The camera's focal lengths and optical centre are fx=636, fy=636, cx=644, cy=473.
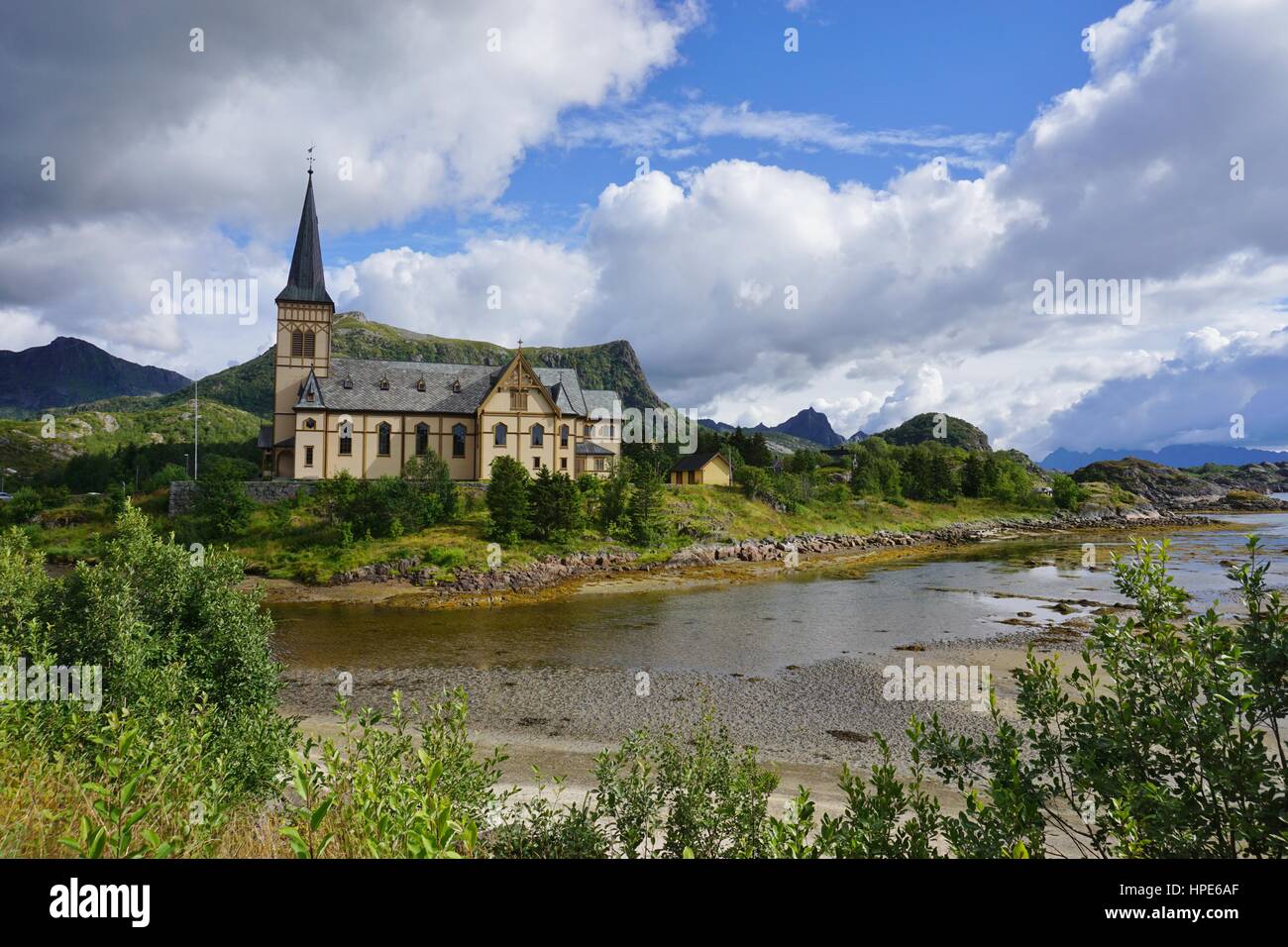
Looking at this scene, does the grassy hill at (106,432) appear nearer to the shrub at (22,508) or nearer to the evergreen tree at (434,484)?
the shrub at (22,508)

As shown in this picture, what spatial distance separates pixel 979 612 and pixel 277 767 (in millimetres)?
38152

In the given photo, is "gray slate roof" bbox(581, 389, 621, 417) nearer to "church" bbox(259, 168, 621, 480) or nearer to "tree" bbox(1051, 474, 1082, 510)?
"church" bbox(259, 168, 621, 480)

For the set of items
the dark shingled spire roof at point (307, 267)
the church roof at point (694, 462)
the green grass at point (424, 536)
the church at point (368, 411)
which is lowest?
the green grass at point (424, 536)

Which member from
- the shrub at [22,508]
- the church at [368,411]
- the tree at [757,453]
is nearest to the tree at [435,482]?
the church at [368,411]

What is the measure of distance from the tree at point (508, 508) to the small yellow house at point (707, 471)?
103 ft

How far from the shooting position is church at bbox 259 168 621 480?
6172cm

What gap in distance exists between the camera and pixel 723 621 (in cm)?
3622

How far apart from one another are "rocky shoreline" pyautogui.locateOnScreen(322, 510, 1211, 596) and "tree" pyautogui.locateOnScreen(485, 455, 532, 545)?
375 cm

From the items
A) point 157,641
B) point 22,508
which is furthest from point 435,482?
point 157,641

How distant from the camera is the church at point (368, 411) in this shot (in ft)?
202

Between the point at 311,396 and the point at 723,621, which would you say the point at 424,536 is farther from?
the point at 723,621

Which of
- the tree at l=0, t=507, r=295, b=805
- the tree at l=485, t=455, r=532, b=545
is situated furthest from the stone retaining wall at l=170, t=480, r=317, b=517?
the tree at l=0, t=507, r=295, b=805
